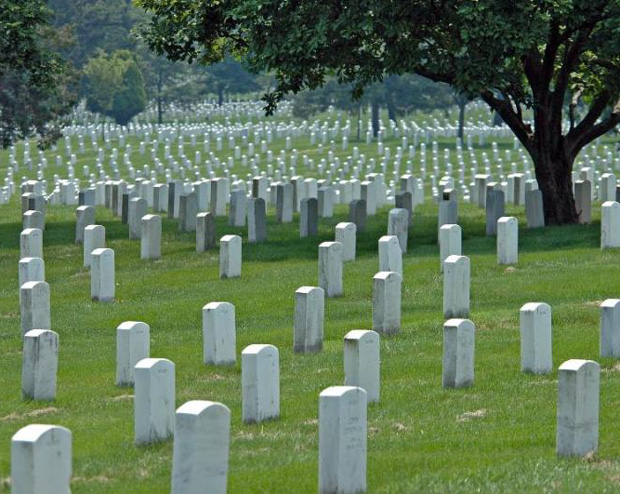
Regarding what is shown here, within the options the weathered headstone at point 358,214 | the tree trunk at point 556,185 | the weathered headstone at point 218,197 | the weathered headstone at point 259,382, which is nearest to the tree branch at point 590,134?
the tree trunk at point 556,185

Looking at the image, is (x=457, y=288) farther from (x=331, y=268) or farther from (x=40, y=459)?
(x=40, y=459)

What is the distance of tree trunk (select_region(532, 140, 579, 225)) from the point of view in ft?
94.3

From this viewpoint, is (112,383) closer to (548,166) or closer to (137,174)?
(548,166)

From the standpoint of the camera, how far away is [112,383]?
597 inches

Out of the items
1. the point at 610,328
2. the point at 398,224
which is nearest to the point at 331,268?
the point at 398,224

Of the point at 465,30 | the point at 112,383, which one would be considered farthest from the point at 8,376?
the point at 465,30

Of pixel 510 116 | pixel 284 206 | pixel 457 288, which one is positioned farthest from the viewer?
pixel 284 206

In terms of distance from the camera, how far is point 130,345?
14.4m

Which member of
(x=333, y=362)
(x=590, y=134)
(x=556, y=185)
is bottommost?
(x=333, y=362)

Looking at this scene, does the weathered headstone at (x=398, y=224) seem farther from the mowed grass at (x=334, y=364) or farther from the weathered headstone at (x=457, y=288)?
the weathered headstone at (x=457, y=288)

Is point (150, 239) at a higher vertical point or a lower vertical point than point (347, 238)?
lower

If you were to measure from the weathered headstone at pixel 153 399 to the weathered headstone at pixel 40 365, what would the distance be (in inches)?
91.8

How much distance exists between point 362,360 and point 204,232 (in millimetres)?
14266

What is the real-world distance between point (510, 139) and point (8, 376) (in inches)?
2910
